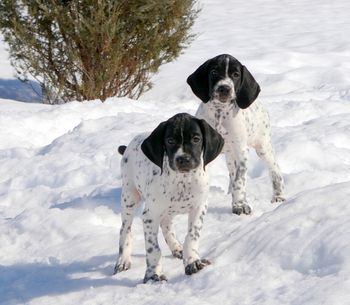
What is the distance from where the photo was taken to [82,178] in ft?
26.8

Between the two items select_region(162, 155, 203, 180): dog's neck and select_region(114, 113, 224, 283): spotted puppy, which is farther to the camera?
select_region(162, 155, 203, 180): dog's neck

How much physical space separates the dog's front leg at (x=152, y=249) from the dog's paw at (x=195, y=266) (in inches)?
6.5

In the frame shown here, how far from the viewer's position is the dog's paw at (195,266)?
4.73 metres

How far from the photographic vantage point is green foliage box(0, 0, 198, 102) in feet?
43.1

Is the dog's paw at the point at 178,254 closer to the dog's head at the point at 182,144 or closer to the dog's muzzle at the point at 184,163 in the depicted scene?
the dog's head at the point at 182,144

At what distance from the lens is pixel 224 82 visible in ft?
19.4

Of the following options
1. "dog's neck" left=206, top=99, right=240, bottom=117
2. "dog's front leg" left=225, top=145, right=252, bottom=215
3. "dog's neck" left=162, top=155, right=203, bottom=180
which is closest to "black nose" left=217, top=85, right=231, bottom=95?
"dog's neck" left=206, top=99, right=240, bottom=117

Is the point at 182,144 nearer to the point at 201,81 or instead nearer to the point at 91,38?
the point at 201,81

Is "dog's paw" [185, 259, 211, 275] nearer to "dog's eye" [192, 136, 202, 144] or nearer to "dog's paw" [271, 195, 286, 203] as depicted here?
"dog's eye" [192, 136, 202, 144]

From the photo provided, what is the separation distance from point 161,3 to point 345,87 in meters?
3.91

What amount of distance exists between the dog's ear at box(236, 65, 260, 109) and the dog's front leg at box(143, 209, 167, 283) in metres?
1.63

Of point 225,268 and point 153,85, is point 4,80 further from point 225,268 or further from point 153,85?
point 225,268

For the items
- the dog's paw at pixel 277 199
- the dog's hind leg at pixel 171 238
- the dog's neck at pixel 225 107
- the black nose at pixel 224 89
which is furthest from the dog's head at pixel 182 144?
the dog's paw at pixel 277 199

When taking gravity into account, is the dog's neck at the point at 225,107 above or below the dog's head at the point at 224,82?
below
